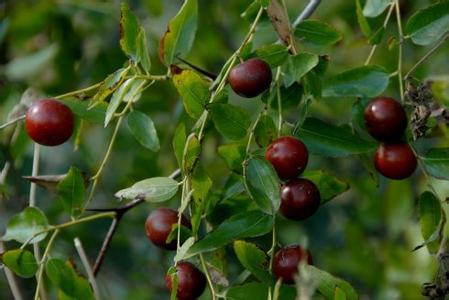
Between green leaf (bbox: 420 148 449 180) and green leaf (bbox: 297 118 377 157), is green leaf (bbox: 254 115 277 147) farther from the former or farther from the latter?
green leaf (bbox: 420 148 449 180)

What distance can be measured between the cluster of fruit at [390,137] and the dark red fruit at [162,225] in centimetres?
27

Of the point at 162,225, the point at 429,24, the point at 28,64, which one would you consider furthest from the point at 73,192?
the point at 28,64

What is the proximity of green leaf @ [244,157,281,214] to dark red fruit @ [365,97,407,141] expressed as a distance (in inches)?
7.8

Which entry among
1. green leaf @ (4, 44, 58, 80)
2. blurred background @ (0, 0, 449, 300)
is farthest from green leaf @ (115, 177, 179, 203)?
green leaf @ (4, 44, 58, 80)

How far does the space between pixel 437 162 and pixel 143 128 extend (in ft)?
1.29

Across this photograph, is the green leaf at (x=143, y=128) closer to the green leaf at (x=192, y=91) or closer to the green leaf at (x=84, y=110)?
the green leaf at (x=84, y=110)

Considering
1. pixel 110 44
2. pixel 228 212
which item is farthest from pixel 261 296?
pixel 110 44

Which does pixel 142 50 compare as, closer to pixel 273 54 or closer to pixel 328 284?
pixel 273 54

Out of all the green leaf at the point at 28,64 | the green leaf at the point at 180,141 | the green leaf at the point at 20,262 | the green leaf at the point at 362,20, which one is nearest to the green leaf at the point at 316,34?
the green leaf at the point at 362,20

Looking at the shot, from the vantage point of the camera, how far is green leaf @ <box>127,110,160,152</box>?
1394 mm

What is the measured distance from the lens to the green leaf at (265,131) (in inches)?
51.3

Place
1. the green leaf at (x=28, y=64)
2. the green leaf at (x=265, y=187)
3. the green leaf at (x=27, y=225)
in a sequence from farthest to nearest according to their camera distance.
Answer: the green leaf at (x=28, y=64) → the green leaf at (x=27, y=225) → the green leaf at (x=265, y=187)

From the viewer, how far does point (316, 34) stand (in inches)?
55.3

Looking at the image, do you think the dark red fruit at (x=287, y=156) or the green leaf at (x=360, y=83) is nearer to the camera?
the dark red fruit at (x=287, y=156)
